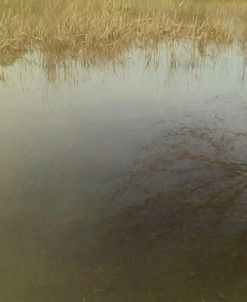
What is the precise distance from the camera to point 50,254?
9.15ft

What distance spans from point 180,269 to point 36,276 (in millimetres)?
1068

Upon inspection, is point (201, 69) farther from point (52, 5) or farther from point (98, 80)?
point (52, 5)

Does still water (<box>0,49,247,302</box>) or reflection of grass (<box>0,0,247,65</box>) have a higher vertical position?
reflection of grass (<box>0,0,247,65</box>)

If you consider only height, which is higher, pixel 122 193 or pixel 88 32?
pixel 88 32

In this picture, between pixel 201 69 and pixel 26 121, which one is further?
pixel 201 69

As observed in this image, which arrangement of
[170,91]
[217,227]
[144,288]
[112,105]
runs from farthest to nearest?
[170,91], [112,105], [217,227], [144,288]

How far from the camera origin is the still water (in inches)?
102

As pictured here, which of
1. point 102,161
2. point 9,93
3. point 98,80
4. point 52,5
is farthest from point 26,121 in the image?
point 52,5

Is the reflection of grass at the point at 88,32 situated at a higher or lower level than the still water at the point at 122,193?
higher

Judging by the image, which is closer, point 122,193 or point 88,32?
point 122,193

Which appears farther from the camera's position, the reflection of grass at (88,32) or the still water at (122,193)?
the reflection of grass at (88,32)

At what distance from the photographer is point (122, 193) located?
355 cm

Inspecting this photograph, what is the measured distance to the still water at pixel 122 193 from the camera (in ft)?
8.51

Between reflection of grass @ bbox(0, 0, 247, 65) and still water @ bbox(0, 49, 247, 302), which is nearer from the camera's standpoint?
still water @ bbox(0, 49, 247, 302)
